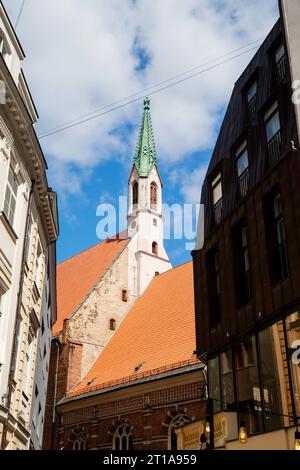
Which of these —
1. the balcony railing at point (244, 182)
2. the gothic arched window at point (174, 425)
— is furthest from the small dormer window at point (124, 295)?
the balcony railing at point (244, 182)

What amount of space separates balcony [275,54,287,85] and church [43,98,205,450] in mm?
12706

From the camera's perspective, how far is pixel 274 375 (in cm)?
1191

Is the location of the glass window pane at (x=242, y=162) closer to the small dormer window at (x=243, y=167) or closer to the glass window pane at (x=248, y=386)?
the small dormer window at (x=243, y=167)

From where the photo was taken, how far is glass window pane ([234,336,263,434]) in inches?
494

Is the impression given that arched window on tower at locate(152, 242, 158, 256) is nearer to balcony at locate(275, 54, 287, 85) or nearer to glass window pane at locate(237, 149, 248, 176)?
glass window pane at locate(237, 149, 248, 176)

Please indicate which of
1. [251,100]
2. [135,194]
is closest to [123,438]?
[251,100]

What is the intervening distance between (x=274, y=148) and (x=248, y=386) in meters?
5.84

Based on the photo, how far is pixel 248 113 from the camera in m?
15.9

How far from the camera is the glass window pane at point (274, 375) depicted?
11.5 m

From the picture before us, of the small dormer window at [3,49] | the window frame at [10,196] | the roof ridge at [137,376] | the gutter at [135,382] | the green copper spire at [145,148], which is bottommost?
the gutter at [135,382]

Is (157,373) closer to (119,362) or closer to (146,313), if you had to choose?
(119,362)

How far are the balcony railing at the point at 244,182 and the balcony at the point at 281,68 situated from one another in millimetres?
2504

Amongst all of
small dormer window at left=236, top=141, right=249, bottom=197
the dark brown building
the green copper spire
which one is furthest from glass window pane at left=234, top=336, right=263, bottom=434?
the green copper spire

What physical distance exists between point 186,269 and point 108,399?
9243mm
